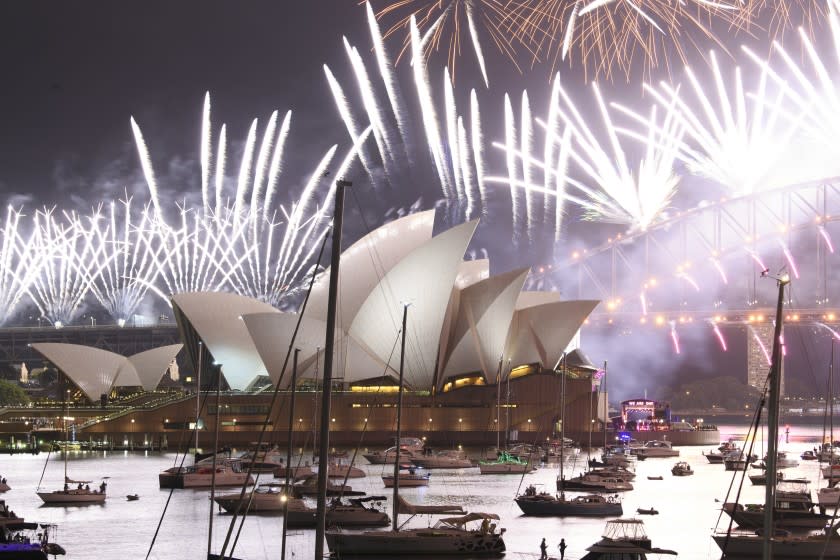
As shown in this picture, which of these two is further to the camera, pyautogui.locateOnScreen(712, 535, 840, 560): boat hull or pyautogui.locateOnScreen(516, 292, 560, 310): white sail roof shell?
pyautogui.locateOnScreen(516, 292, 560, 310): white sail roof shell

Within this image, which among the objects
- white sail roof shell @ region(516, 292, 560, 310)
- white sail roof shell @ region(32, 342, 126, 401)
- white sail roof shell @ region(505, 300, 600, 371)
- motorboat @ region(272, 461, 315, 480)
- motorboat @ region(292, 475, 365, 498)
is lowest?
motorboat @ region(292, 475, 365, 498)

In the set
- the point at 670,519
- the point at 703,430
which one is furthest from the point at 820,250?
the point at 670,519

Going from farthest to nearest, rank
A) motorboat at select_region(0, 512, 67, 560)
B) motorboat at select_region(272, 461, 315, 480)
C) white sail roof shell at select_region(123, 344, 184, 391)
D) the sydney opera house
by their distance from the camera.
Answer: white sail roof shell at select_region(123, 344, 184, 391) < the sydney opera house < motorboat at select_region(272, 461, 315, 480) < motorboat at select_region(0, 512, 67, 560)

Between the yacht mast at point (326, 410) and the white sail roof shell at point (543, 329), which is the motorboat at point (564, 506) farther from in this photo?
the white sail roof shell at point (543, 329)

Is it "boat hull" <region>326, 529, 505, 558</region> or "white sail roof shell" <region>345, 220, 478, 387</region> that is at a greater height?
"white sail roof shell" <region>345, 220, 478, 387</region>

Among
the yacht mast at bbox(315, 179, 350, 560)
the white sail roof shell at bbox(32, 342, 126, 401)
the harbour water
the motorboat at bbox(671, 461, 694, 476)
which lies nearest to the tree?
the white sail roof shell at bbox(32, 342, 126, 401)

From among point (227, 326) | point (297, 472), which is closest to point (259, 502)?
point (297, 472)

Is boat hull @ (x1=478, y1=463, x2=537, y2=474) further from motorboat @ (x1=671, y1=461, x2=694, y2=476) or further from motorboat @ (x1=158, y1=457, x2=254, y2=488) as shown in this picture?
motorboat @ (x1=158, y1=457, x2=254, y2=488)
